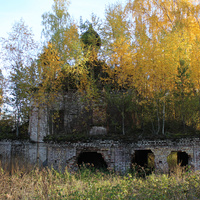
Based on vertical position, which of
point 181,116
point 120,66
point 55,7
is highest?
point 55,7

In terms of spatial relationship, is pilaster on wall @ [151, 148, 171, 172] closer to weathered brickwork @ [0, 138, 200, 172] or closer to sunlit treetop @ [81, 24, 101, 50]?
weathered brickwork @ [0, 138, 200, 172]

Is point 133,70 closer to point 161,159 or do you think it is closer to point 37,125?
point 161,159

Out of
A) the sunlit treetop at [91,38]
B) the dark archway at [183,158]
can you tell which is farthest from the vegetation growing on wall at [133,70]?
the dark archway at [183,158]

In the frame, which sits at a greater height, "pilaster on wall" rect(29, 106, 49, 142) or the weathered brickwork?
"pilaster on wall" rect(29, 106, 49, 142)

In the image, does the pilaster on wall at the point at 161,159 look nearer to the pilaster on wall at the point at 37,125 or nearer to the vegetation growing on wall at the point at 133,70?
the vegetation growing on wall at the point at 133,70

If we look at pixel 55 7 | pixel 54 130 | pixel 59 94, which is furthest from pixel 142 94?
pixel 55 7

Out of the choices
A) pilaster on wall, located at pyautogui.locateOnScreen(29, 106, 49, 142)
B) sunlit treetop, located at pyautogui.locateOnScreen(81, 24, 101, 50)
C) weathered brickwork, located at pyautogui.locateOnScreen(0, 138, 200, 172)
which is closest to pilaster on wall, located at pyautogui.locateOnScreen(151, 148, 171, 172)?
weathered brickwork, located at pyautogui.locateOnScreen(0, 138, 200, 172)

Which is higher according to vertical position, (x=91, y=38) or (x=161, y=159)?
(x=91, y=38)

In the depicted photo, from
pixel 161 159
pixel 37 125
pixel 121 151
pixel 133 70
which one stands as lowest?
pixel 161 159

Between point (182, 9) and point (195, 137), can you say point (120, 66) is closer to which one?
point (195, 137)

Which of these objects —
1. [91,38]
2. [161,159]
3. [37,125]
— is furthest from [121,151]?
[91,38]

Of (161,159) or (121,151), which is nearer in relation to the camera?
(161,159)

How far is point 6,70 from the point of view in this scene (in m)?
18.0

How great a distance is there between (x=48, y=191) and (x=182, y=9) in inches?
661
